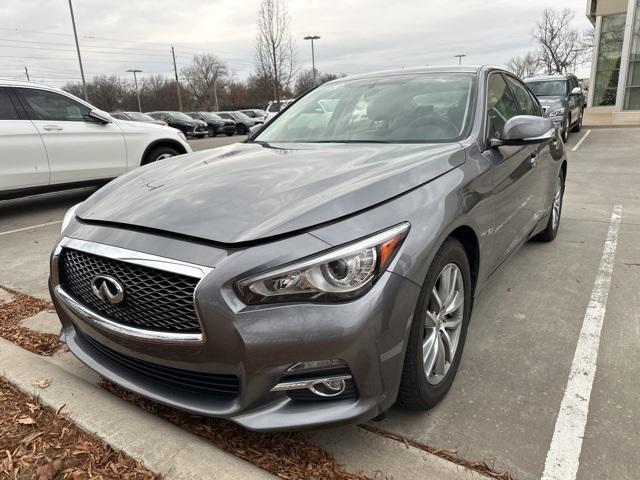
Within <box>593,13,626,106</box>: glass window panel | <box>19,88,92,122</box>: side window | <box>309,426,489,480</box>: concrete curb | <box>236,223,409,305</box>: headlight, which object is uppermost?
<box>593,13,626,106</box>: glass window panel

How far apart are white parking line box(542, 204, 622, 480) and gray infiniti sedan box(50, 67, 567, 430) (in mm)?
520

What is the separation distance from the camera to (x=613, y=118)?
21609mm

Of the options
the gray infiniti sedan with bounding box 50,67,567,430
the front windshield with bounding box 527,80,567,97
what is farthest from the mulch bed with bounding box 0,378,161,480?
the front windshield with bounding box 527,80,567,97

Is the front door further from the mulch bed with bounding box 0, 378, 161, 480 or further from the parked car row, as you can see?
the parked car row

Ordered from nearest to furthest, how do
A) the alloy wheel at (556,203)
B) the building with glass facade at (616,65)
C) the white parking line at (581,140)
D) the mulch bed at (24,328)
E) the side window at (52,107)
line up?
the mulch bed at (24,328) → the alloy wheel at (556,203) → the side window at (52,107) → the white parking line at (581,140) → the building with glass facade at (616,65)

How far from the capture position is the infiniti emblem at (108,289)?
77.1 inches

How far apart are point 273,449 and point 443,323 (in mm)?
947

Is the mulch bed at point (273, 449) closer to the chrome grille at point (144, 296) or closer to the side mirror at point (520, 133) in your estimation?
the chrome grille at point (144, 296)

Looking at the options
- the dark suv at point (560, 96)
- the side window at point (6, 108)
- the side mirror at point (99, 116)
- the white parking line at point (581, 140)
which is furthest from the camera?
the white parking line at point (581, 140)

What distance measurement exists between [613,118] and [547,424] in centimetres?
2339

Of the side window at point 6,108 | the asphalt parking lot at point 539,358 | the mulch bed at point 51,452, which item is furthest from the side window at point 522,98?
the side window at point 6,108

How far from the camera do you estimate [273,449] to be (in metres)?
A: 2.10

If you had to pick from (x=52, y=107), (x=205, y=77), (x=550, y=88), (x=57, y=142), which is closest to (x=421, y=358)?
(x=57, y=142)

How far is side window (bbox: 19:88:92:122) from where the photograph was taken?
665 centimetres
